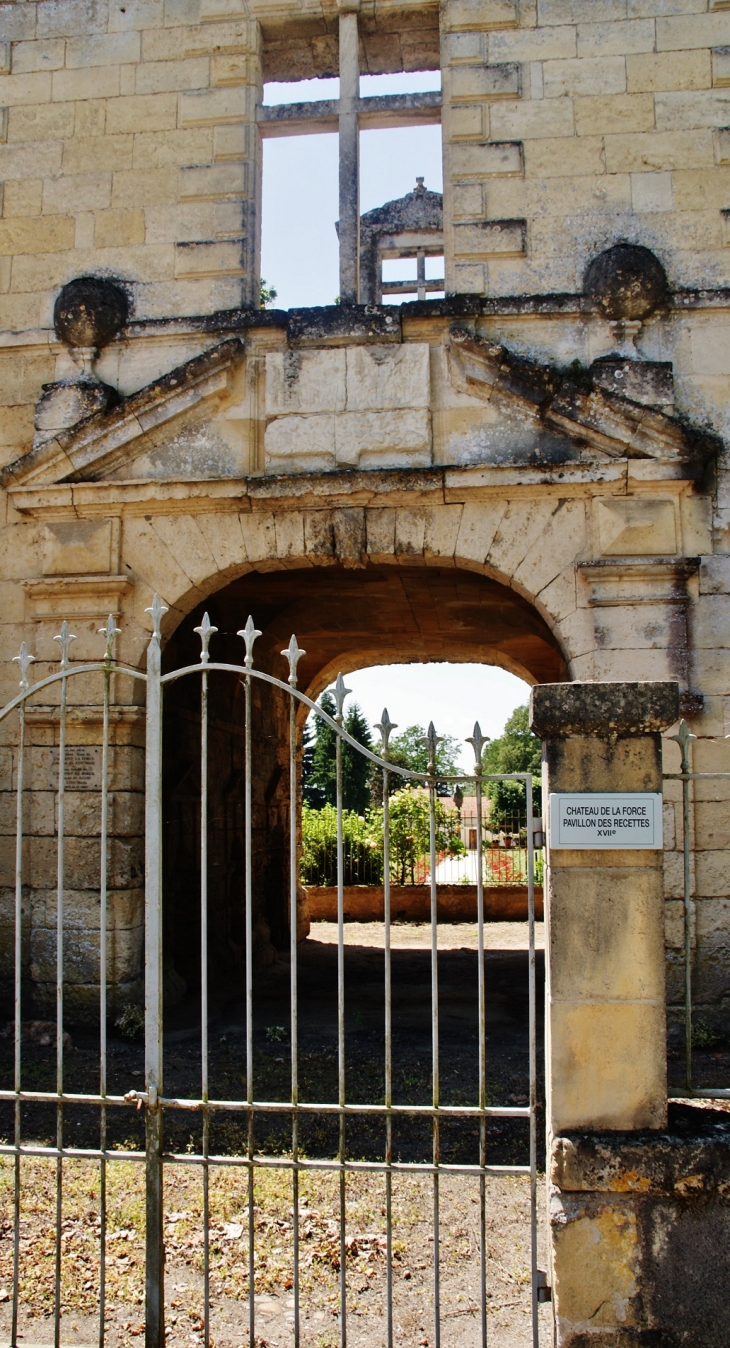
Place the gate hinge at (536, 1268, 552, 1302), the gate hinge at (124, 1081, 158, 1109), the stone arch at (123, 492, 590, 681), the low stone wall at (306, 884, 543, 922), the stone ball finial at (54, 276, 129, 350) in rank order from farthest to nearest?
the low stone wall at (306, 884, 543, 922) → the stone ball finial at (54, 276, 129, 350) → the stone arch at (123, 492, 590, 681) → the gate hinge at (124, 1081, 158, 1109) → the gate hinge at (536, 1268, 552, 1302)

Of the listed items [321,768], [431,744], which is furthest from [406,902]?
[321,768]

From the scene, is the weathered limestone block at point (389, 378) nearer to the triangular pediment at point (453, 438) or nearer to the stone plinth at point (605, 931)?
the triangular pediment at point (453, 438)

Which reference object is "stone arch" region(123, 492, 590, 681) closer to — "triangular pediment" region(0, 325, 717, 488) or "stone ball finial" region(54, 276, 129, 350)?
"triangular pediment" region(0, 325, 717, 488)

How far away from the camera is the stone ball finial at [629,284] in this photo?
6.29 meters

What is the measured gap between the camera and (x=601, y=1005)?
2.75 meters

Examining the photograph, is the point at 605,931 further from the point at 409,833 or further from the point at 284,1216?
the point at 409,833

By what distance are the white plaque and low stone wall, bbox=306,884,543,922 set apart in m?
10.9

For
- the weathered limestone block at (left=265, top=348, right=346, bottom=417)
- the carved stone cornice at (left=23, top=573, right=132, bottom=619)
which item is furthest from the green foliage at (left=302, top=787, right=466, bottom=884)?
the weathered limestone block at (left=265, top=348, right=346, bottom=417)

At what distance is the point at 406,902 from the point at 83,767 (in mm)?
8123

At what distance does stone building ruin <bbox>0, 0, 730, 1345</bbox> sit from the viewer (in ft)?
19.8

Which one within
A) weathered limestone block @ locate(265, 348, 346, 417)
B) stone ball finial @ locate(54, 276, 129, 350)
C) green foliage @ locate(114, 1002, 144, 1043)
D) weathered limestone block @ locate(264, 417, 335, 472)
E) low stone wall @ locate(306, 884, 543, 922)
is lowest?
low stone wall @ locate(306, 884, 543, 922)

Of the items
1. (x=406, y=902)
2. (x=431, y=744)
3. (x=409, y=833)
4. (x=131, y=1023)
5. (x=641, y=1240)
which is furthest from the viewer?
(x=409, y=833)

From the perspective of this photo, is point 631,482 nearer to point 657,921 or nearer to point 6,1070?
point 657,921

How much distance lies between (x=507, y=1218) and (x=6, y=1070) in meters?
2.74
